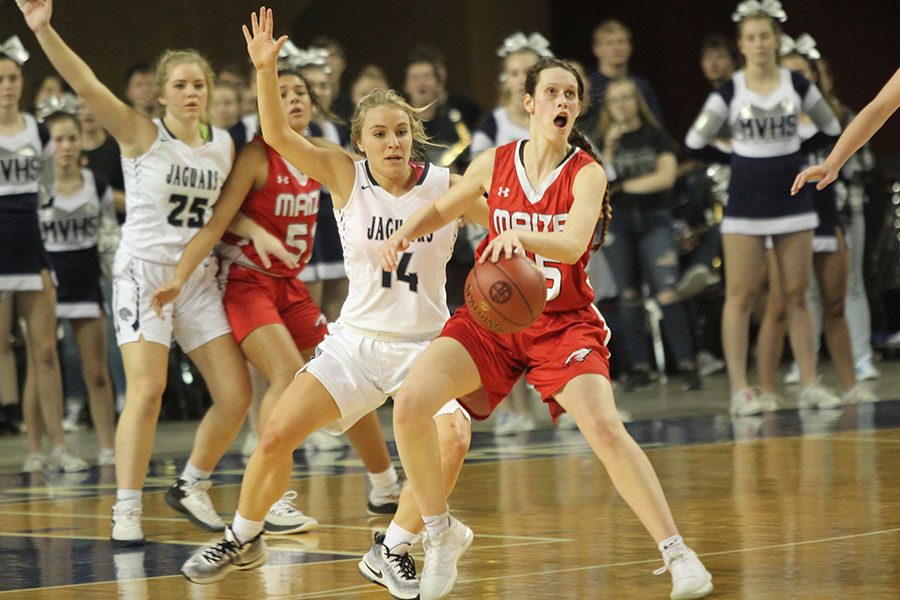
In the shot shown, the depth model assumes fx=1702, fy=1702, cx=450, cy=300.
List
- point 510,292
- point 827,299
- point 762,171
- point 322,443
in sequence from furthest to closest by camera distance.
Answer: point 827,299, point 762,171, point 322,443, point 510,292

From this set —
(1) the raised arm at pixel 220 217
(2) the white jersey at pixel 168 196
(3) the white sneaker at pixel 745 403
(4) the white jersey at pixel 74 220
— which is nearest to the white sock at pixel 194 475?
(1) the raised arm at pixel 220 217

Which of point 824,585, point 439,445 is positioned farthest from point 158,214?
point 824,585

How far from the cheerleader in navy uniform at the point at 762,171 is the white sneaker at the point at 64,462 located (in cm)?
354

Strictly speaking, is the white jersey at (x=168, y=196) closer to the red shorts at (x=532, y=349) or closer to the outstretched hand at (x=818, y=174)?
the red shorts at (x=532, y=349)

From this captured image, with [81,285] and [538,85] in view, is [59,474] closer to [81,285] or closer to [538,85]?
[81,285]

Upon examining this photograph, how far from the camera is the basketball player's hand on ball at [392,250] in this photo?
4.84 m

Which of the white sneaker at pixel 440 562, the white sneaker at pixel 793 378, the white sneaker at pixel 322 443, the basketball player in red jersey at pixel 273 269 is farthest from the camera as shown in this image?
the white sneaker at pixel 793 378

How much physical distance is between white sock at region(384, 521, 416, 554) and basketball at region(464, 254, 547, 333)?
0.68 meters

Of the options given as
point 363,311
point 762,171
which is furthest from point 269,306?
point 762,171

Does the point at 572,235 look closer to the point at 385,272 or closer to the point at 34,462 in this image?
the point at 385,272

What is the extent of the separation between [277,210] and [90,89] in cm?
90

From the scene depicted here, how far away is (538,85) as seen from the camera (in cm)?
505

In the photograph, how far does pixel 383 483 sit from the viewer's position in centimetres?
646

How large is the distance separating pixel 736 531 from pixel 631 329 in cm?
507
